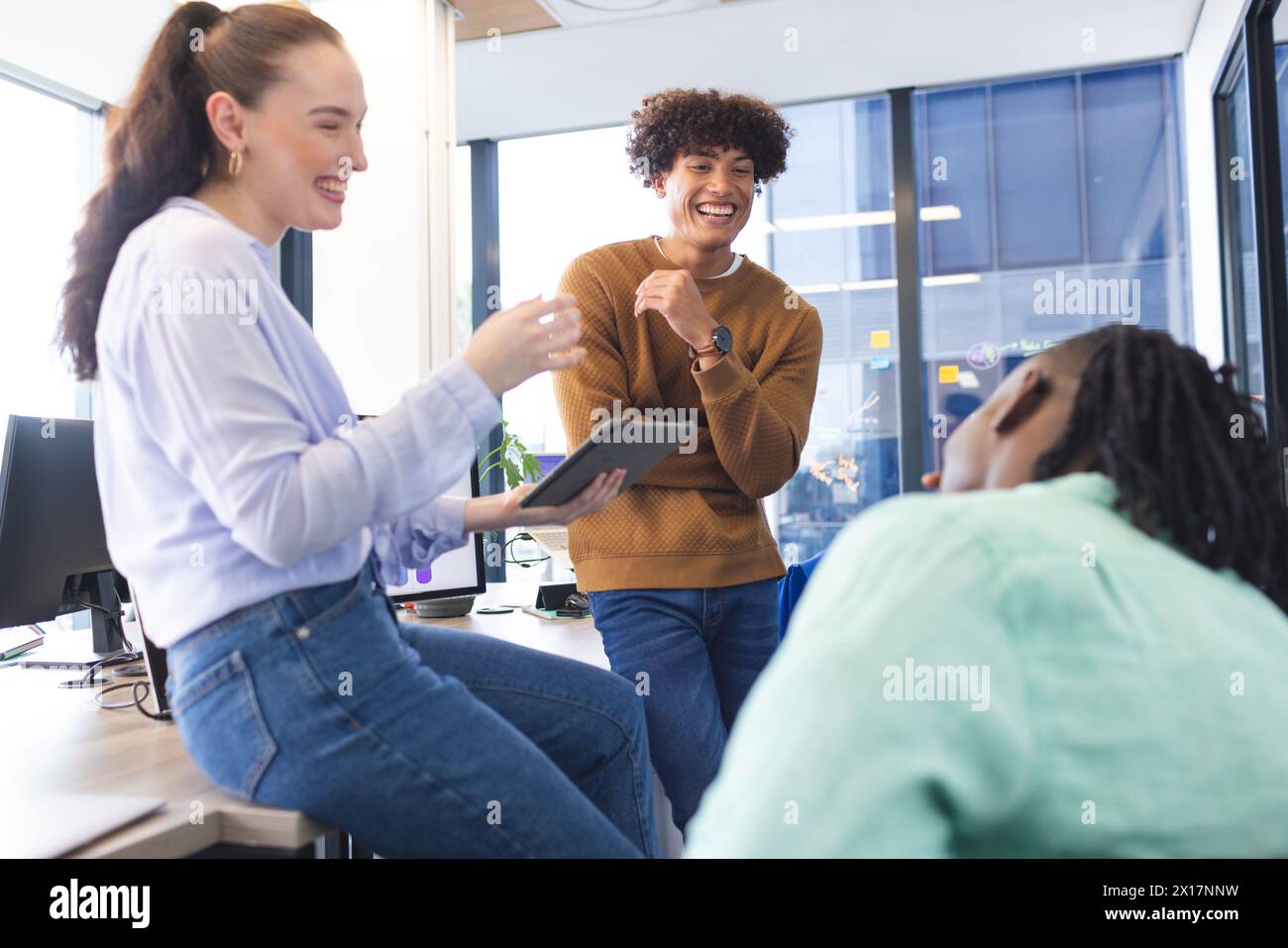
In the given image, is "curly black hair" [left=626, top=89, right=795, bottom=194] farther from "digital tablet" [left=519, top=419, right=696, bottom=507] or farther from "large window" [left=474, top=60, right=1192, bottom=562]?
"large window" [left=474, top=60, right=1192, bottom=562]

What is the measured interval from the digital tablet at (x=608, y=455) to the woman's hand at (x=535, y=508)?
1 centimetres

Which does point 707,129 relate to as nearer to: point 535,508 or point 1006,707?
point 535,508

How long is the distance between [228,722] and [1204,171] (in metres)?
4.61

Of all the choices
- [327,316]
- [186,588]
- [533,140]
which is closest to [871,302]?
[533,140]

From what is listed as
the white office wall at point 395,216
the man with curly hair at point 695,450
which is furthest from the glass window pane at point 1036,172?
the man with curly hair at point 695,450

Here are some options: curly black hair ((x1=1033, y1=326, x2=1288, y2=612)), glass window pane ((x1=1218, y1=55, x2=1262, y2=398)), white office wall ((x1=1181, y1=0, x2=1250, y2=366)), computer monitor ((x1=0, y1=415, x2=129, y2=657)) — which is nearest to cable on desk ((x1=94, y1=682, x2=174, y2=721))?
computer monitor ((x1=0, y1=415, x2=129, y2=657))

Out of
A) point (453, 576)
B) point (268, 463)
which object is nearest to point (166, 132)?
point (268, 463)

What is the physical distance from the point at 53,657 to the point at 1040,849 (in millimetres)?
2058

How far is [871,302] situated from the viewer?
5.00 metres

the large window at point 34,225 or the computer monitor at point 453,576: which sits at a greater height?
A: the large window at point 34,225

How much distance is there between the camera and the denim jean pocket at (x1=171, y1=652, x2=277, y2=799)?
3.15 feet

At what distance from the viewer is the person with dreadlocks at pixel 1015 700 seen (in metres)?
0.52

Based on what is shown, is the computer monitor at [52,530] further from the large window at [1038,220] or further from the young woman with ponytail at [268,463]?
the large window at [1038,220]

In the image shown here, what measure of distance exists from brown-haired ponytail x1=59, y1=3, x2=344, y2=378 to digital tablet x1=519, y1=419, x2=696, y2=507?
529mm
